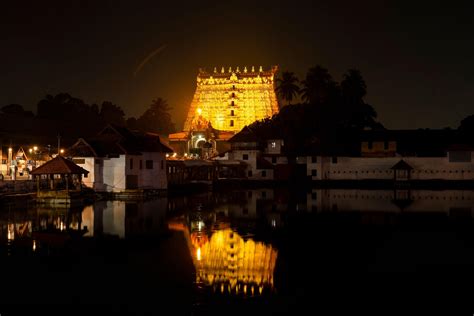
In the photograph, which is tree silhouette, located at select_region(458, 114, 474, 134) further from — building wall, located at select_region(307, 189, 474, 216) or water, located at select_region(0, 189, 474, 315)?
water, located at select_region(0, 189, 474, 315)

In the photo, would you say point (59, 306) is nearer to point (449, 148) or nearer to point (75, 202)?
point (75, 202)

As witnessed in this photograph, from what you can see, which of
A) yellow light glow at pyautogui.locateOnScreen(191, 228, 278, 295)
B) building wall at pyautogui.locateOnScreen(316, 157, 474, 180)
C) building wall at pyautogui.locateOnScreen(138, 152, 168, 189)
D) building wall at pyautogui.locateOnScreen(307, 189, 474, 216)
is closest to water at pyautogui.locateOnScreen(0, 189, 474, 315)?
yellow light glow at pyautogui.locateOnScreen(191, 228, 278, 295)

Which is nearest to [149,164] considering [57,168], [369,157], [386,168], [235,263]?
[57,168]

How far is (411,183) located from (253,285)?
154 ft

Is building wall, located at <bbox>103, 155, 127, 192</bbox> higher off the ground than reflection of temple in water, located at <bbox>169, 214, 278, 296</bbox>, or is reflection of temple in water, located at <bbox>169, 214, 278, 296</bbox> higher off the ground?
building wall, located at <bbox>103, 155, 127, 192</bbox>

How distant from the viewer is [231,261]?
1902 cm

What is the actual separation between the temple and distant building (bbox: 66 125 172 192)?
107ft

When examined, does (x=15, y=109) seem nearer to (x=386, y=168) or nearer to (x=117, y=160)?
(x=117, y=160)

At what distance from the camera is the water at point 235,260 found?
14.4 meters

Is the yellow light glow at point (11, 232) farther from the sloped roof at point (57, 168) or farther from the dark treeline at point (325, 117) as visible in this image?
the dark treeline at point (325, 117)

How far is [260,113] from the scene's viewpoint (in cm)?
8381

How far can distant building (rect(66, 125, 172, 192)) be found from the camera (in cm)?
4331

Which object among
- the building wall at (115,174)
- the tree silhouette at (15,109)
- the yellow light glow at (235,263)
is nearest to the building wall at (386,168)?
the building wall at (115,174)

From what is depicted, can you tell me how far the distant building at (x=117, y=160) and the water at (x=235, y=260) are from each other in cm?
936
